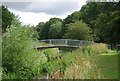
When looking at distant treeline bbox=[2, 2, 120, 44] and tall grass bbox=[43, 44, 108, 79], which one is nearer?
tall grass bbox=[43, 44, 108, 79]

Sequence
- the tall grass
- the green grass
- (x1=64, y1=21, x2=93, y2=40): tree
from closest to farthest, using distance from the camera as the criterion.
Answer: the tall grass → the green grass → (x1=64, y1=21, x2=93, y2=40): tree

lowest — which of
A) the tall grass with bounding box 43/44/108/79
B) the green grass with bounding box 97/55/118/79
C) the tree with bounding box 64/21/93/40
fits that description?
the green grass with bounding box 97/55/118/79

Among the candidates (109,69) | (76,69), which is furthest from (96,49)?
(76,69)

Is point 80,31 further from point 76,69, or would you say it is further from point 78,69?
point 76,69

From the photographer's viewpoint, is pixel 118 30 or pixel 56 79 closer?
pixel 56 79

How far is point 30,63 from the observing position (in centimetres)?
1043

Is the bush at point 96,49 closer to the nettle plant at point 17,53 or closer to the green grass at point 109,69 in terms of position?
the green grass at point 109,69

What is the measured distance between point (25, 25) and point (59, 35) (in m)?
30.3

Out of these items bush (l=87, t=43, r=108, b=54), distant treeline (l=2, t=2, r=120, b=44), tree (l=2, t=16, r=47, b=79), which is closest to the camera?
tree (l=2, t=16, r=47, b=79)

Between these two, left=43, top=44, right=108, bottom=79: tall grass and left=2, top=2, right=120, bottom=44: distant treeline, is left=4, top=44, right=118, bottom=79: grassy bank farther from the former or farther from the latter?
left=2, top=2, right=120, bottom=44: distant treeline

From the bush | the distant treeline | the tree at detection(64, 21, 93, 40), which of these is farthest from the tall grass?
the tree at detection(64, 21, 93, 40)

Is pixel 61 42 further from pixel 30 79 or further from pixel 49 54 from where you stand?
pixel 30 79

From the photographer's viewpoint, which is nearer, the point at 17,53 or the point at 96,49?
the point at 17,53

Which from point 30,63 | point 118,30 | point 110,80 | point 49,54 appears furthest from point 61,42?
point 110,80
